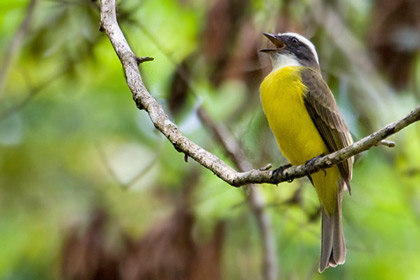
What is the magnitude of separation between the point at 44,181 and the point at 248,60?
3722 millimetres

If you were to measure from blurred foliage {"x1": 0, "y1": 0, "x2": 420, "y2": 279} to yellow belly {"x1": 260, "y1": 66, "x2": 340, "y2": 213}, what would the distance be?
1.83ft

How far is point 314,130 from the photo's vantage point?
461 centimetres

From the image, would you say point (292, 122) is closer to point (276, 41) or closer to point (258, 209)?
point (276, 41)

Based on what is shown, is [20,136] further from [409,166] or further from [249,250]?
[409,166]

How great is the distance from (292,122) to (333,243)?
0.79 meters

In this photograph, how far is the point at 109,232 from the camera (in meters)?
5.29

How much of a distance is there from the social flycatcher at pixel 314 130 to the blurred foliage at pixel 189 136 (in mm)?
539

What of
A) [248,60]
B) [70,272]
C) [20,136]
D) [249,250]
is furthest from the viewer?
[20,136]

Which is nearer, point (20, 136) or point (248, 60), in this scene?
point (248, 60)

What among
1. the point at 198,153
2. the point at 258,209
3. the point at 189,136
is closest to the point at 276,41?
the point at 258,209

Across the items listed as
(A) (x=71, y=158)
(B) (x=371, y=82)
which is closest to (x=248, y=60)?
(B) (x=371, y=82)

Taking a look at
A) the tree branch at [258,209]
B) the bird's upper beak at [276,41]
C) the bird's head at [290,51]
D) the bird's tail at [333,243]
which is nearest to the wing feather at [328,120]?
the bird's tail at [333,243]

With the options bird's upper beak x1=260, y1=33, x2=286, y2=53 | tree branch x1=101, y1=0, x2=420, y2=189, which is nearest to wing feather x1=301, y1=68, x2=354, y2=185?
bird's upper beak x1=260, y1=33, x2=286, y2=53

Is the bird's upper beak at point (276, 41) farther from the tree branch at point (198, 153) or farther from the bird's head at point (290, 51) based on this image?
the tree branch at point (198, 153)
